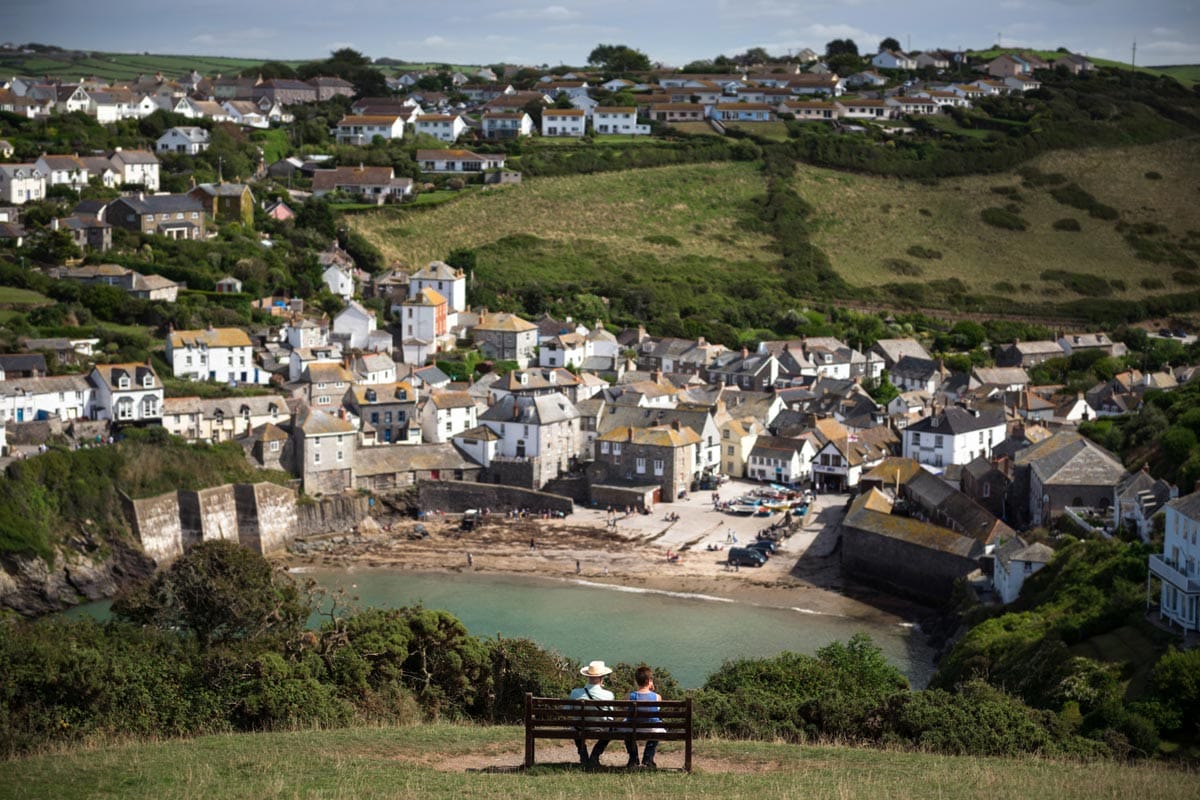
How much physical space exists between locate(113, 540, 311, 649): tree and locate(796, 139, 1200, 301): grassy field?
50388 millimetres

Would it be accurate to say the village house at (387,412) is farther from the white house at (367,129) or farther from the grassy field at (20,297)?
the white house at (367,129)

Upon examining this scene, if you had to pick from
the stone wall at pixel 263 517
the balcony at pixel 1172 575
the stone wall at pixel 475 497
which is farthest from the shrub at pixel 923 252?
the balcony at pixel 1172 575

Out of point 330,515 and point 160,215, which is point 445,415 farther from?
point 160,215

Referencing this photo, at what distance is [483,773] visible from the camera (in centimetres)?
1213

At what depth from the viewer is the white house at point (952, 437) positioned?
1666 inches

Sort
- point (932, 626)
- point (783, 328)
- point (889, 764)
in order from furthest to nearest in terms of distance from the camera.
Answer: point (783, 328) → point (932, 626) → point (889, 764)

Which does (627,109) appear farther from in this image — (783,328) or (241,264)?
(241,264)

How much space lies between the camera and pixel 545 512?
40.9 m

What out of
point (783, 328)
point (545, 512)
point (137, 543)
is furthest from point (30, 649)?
point (783, 328)

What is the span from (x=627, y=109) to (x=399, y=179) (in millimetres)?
21005

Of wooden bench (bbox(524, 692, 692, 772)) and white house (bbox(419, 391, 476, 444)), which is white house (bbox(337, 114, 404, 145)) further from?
wooden bench (bbox(524, 692, 692, 772))

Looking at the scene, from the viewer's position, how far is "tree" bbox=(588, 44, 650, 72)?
11106 cm

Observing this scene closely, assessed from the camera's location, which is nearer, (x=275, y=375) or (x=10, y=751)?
(x=10, y=751)

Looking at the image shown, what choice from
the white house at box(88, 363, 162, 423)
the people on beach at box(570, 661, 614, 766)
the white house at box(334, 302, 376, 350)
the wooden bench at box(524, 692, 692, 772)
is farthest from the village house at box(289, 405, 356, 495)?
the wooden bench at box(524, 692, 692, 772)
